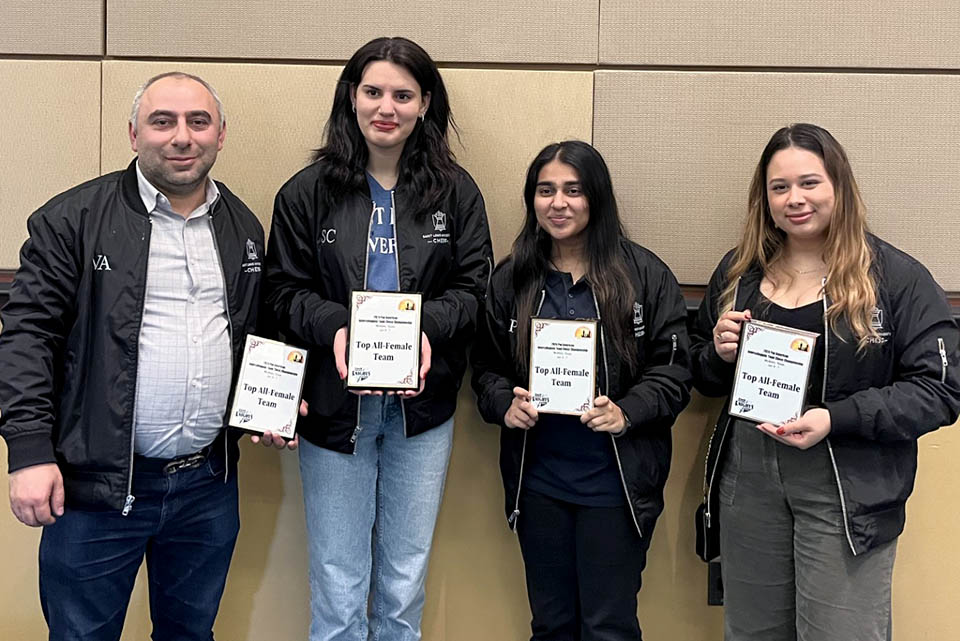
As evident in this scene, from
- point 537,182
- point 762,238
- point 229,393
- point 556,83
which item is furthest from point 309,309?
point 762,238

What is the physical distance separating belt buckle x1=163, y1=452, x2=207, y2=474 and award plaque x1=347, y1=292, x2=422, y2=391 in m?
0.41

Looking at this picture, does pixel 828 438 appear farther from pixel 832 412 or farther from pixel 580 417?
pixel 580 417

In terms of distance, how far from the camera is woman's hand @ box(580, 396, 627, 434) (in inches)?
79.8

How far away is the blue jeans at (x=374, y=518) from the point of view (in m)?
2.18

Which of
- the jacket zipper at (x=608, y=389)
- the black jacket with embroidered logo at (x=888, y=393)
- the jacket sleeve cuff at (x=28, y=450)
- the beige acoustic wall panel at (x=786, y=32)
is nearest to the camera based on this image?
the jacket sleeve cuff at (x=28, y=450)

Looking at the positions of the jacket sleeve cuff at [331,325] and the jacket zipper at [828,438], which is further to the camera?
the jacket sleeve cuff at [331,325]

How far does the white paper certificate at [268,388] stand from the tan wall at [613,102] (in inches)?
22.6

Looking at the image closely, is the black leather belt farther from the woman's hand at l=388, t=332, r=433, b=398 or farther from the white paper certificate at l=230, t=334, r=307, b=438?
the woman's hand at l=388, t=332, r=433, b=398

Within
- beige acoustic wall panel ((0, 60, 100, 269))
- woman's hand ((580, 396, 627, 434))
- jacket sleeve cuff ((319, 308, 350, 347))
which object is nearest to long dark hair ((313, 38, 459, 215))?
jacket sleeve cuff ((319, 308, 350, 347))

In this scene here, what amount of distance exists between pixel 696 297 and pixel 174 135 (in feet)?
5.13

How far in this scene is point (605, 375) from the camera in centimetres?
216

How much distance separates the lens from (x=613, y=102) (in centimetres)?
246

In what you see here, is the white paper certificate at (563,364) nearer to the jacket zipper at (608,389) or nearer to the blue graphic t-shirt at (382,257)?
the jacket zipper at (608,389)

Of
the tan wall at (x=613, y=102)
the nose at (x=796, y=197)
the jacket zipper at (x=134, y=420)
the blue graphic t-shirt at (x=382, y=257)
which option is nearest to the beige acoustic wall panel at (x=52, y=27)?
the tan wall at (x=613, y=102)
